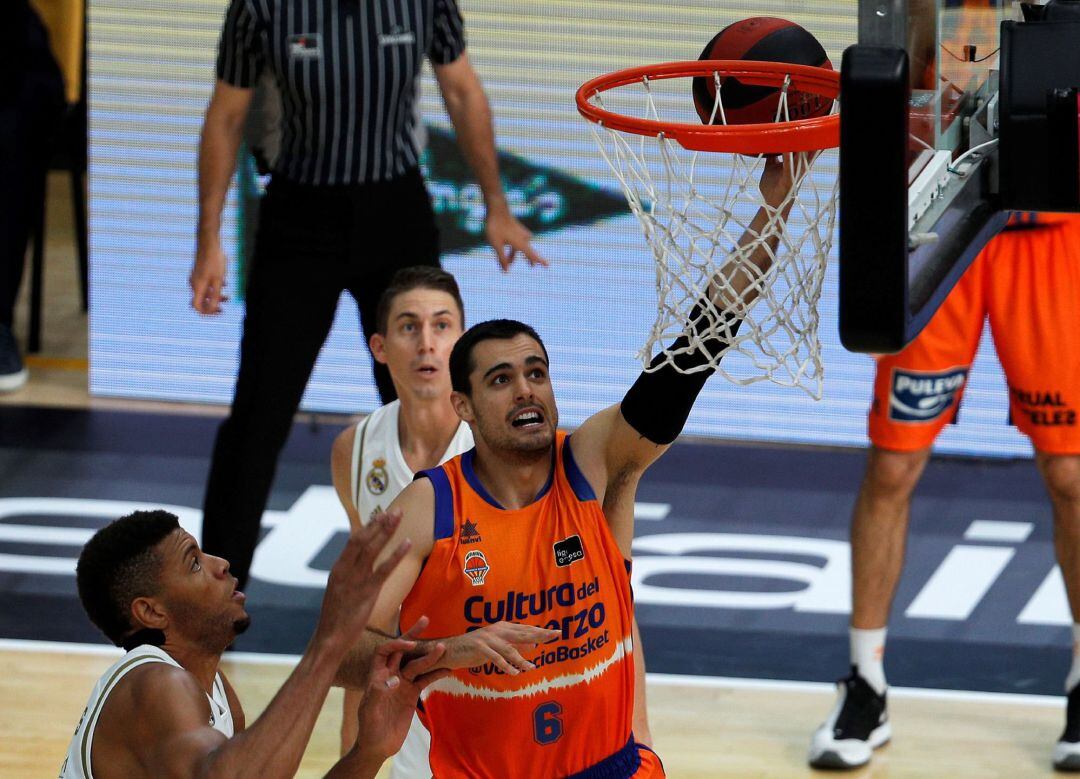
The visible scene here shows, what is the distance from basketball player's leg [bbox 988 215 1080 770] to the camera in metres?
5.13

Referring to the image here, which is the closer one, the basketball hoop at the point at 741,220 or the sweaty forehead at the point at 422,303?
the basketball hoop at the point at 741,220

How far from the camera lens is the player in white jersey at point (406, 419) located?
4.64 m

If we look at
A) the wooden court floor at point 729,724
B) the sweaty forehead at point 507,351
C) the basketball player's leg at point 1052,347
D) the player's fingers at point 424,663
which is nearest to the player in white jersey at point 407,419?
the wooden court floor at point 729,724

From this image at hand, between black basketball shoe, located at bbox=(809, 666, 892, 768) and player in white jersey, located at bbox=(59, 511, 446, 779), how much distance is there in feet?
6.64

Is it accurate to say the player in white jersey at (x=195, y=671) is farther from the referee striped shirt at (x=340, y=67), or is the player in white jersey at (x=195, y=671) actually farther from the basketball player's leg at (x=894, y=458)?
the referee striped shirt at (x=340, y=67)

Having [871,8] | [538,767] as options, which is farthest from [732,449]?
[871,8]

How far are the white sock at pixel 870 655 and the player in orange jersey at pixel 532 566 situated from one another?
1576 mm

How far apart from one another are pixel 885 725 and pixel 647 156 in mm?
1998

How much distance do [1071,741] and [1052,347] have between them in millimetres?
1107

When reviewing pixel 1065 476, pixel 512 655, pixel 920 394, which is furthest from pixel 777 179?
pixel 1065 476

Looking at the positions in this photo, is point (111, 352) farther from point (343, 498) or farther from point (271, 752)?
point (271, 752)

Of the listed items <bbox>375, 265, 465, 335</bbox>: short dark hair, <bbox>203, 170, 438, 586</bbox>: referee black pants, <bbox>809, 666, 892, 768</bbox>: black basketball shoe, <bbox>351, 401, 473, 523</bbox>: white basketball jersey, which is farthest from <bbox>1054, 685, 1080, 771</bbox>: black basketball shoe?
<bbox>203, 170, 438, 586</bbox>: referee black pants

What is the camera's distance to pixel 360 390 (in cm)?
767

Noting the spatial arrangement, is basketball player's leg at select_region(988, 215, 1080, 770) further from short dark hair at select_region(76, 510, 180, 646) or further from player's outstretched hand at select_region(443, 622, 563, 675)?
short dark hair at select_region(76, 510, 180, 646)
